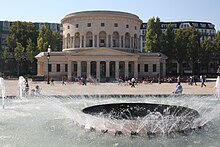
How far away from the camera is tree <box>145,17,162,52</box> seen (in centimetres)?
7058

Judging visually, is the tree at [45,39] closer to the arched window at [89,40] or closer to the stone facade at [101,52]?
the stone facade at [101,52]

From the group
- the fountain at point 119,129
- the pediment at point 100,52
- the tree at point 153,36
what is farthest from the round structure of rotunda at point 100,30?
the fountain at point 119,129

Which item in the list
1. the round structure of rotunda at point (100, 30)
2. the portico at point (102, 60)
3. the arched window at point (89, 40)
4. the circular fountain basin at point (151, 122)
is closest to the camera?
the circular fountain basin at point (151, 122)

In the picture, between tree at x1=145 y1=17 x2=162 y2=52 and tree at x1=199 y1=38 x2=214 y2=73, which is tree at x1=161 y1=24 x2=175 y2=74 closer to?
tree at x1=145 y1=17 x2=162 y2=52

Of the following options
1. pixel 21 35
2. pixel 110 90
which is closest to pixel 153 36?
pixel 21 35

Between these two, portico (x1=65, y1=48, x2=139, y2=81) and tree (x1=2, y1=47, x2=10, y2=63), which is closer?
portico (x1=65, y1=48, x2=139, y2=81)

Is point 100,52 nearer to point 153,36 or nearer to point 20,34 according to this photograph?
point 153,36

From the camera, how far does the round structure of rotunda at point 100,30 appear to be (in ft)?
211

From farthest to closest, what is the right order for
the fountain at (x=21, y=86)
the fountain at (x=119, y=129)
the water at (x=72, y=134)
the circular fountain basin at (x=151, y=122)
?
the fountain at (x=21, y=86), the circular fountain basin at (x=151, y=122), the fountain at (x=119, y=129), the water at (x=72, y=134)

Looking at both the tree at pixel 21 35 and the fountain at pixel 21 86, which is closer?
the fountain at pixel 21 86

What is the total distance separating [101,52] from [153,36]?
18.9m

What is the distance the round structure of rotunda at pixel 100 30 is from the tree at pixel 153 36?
4369 millimetres

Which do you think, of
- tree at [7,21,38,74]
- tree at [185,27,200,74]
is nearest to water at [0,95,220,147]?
tree at [185,27,200,74]

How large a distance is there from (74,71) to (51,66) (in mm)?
4635
